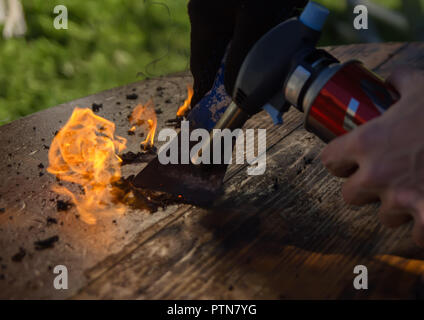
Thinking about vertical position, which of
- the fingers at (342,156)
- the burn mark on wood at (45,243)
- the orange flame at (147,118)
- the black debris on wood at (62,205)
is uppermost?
the fingers at (342,156)

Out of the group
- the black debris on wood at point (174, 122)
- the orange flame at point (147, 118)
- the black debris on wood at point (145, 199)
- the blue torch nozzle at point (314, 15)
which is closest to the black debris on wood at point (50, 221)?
the black debris on wood at point (145, 199)

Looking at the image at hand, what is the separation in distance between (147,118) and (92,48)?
2.12m

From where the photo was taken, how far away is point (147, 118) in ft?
4.95

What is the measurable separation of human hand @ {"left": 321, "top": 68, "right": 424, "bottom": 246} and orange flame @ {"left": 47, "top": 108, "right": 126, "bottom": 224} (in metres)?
0.60

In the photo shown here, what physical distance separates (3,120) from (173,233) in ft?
6.75

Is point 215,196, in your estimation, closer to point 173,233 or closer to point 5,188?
point 173,233

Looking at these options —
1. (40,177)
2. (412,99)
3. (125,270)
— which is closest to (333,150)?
(412,99)

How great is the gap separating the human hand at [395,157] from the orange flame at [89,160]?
1.96 ft

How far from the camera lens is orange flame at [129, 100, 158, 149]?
143cm

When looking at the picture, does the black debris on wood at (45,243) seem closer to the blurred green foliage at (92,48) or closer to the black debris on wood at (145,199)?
the black debris on wood at (145,199)

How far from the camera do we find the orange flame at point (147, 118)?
56.2 inches

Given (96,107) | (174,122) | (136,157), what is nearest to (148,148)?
(136,157)

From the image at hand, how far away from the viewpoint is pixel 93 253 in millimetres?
979

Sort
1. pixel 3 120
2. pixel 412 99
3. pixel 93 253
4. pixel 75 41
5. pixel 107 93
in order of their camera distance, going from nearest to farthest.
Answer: pixel 412 99
pixel 93 253
pixel 107 93
pixel 3 120
pixel 75 41
